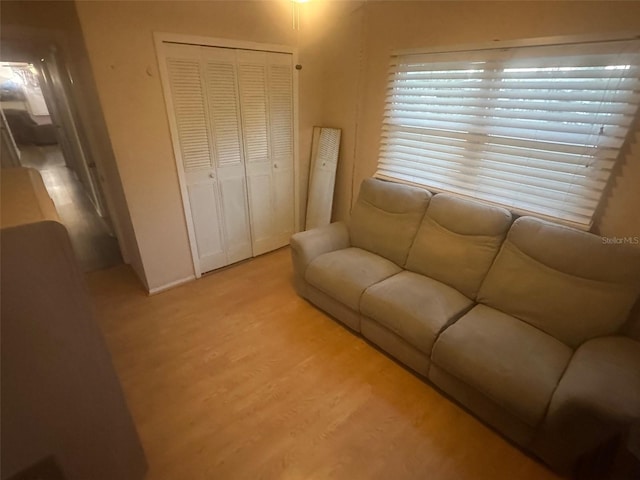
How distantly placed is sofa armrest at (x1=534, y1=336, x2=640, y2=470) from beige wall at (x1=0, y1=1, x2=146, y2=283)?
9.37ft

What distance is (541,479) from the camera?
4.63 feet

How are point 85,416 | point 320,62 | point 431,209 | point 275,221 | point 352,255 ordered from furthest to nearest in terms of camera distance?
point 275,221 < point 320,62 < point 352,255 < point 431,209 < point 85,416

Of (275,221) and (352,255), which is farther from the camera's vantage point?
(275,221)

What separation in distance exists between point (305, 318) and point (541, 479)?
1.58 m

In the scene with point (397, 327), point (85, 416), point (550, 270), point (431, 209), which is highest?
point (431, 209)

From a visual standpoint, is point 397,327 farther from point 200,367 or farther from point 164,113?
point 164,113

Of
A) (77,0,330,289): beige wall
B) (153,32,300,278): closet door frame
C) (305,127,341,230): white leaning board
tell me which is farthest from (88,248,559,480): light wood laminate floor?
(305,127,341,230): white leaning board

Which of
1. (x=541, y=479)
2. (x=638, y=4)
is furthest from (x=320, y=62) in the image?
(x=541, y=479)

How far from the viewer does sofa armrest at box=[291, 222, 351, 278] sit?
2434mm

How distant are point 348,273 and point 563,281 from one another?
1231 mm

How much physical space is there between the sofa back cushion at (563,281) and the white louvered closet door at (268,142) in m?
2.10

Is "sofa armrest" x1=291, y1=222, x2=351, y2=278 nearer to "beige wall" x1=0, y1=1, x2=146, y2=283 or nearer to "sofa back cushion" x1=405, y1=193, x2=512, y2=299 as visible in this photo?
"sofa back cushion" x1=405, y1=193, x2=512, y2=299

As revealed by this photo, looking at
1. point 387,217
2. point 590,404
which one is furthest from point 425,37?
point 590,404

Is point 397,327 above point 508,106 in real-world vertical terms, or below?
below
